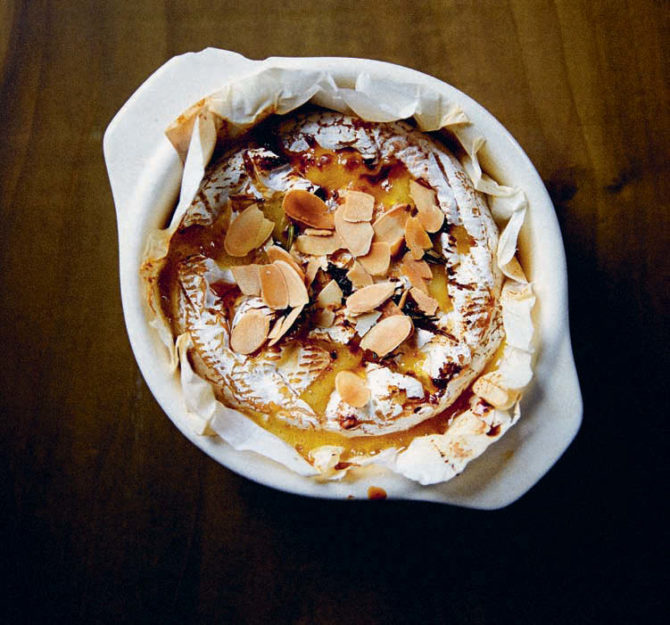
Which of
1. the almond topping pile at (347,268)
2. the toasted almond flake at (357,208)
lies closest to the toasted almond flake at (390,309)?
the almond topping pile at (347,268)

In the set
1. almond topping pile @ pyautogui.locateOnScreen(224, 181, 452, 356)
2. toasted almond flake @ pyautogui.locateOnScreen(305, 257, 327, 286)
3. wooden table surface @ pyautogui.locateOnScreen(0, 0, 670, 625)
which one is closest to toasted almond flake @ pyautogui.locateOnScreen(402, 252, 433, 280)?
almond topping pile @ pyautogui.locateOnScreen(224, 181, 452, 356)

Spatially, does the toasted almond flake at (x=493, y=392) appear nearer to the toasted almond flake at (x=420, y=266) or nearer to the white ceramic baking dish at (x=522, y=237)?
the white ceramic baking dish at (x=522, y=237)

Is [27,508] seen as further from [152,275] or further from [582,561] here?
[582,561]

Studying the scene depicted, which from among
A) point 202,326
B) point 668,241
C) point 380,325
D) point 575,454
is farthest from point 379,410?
point 668,241

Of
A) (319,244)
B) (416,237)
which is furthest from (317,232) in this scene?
(416,237)

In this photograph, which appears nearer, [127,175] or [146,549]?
[127,175]

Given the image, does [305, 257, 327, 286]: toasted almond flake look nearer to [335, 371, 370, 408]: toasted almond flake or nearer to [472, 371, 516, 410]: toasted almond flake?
[335, 371, 370, 408]: toasted almond flake

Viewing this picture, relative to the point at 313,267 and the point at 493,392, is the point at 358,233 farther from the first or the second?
the point at 493,392
